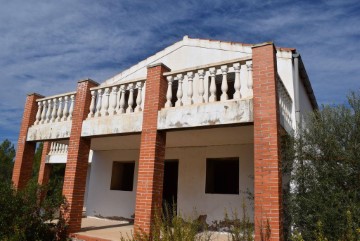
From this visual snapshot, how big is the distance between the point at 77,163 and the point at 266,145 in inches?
206

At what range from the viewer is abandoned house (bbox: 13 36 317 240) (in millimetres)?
5867

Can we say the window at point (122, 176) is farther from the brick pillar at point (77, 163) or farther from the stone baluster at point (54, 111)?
the brick pillar at point (77, 163)

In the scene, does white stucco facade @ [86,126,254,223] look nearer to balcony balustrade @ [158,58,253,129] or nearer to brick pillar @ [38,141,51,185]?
balcony balustrade @ [158,58,253,129]

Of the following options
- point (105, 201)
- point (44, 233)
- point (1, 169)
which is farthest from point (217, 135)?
point (1, 169)

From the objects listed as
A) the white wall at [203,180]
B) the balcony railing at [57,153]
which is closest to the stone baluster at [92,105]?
the white wall at [203,180]

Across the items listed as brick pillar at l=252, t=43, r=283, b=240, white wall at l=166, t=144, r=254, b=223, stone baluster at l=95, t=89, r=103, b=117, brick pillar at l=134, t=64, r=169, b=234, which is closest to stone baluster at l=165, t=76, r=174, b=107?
brick pillar at l=134, t=64, r=169, b=234

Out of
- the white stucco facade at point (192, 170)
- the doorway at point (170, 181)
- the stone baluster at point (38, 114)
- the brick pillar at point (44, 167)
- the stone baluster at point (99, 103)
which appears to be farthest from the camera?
the brick pillar at point (44, 167)

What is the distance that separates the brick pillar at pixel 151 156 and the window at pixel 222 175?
132 inches

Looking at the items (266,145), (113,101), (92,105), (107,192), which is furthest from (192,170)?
(266,145)

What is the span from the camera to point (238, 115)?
6086 mm

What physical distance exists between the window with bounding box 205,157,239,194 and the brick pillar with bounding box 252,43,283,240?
14.0 feet

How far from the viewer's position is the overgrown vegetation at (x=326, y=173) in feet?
17.0

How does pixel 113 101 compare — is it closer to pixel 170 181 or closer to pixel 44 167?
pixel 170 181

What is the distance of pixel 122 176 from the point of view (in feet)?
42.1
